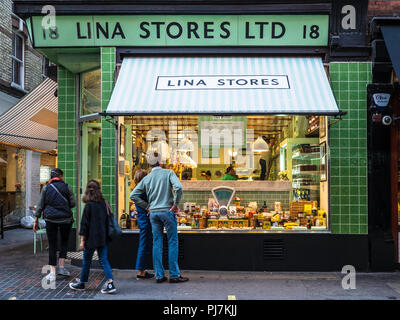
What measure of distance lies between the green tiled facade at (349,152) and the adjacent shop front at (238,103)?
19 millimetres

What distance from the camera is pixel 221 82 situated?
26.0 ft

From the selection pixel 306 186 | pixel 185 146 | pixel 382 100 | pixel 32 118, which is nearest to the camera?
pixel 382 100

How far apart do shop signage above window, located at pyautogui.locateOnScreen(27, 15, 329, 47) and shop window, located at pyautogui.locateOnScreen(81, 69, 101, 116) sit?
113 centimetres

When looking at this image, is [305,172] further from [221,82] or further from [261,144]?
[221,82]

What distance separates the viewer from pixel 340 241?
8.10 meters

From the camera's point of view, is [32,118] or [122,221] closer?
[122,221]

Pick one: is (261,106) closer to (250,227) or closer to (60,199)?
(250,227)

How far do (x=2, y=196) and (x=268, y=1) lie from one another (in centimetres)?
1172

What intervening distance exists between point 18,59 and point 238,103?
38.8 ft

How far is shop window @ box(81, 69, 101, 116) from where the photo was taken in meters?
9.57

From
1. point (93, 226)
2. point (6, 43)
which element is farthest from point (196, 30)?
point (6, 43)

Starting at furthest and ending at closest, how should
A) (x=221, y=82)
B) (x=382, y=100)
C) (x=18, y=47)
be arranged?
(x=18, y=47)
(x=382, y=100)
(x=221, y=82)
